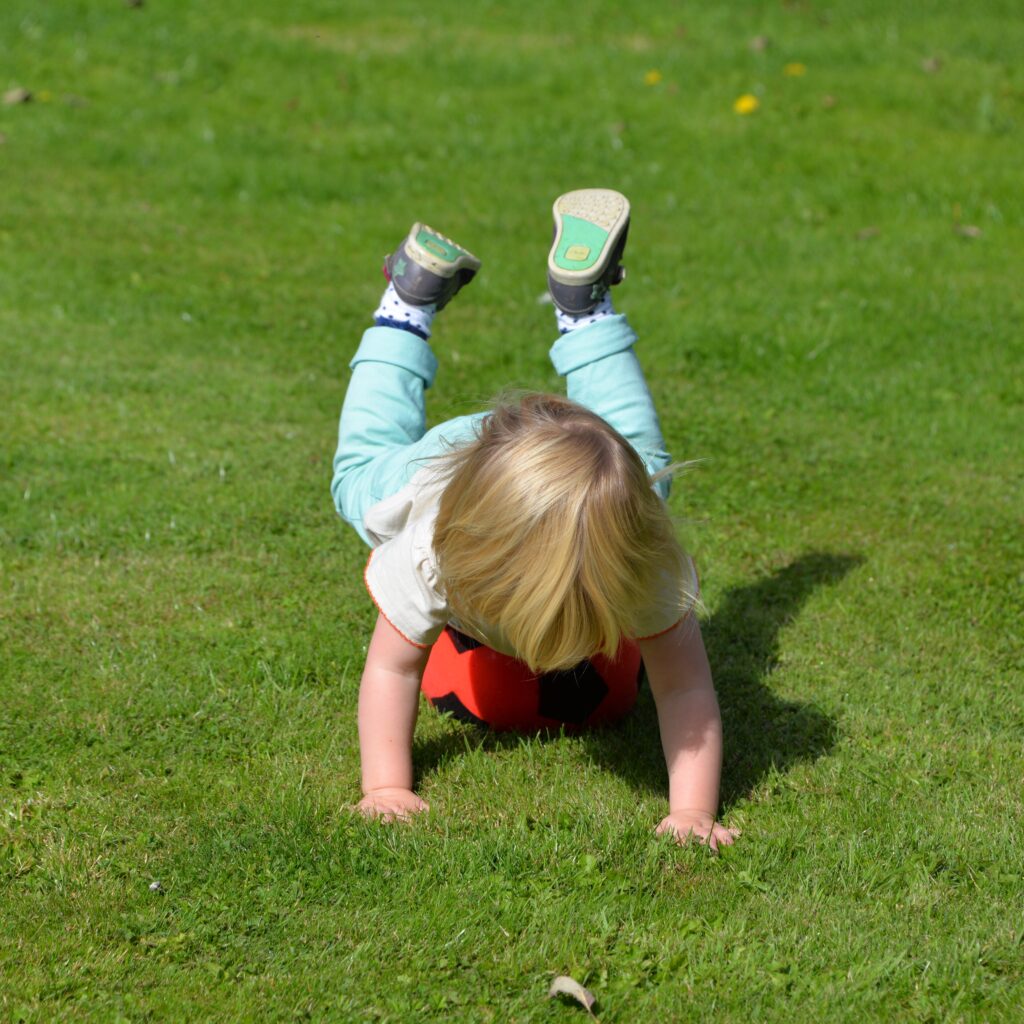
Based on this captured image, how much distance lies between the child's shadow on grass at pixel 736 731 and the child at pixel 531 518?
23 cm

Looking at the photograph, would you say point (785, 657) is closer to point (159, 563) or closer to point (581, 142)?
point (159, 563)

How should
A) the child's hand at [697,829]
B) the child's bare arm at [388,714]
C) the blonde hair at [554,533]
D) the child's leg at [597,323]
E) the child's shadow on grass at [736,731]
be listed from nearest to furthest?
the blonde hair at [554,533], the child's hand at [697,829], the child's bare arm at [388,714], the child's shadow on grass at [736,731], the child's leg at [597,323]

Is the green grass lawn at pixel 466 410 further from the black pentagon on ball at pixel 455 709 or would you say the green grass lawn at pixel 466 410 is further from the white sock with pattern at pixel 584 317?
the white sock with pattern at pixel 584 317

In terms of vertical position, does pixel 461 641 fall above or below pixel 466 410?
above

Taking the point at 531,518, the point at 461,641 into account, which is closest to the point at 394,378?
the point at 461,641

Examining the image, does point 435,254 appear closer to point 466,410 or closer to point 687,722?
point 687,722

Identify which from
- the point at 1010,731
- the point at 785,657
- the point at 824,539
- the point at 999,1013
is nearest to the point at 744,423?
the point at 824,539

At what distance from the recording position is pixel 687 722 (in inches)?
132

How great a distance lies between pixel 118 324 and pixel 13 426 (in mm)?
1233

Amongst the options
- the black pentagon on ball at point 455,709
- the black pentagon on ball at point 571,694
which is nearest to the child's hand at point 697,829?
the black pentagon on ball at point 571,694

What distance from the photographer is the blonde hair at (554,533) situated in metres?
2.85

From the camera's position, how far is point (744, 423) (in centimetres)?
585

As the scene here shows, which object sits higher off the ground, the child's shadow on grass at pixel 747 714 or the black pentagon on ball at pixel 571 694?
the black pentagon on ball at pixel 571 694

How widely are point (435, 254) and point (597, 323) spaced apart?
0.56m
